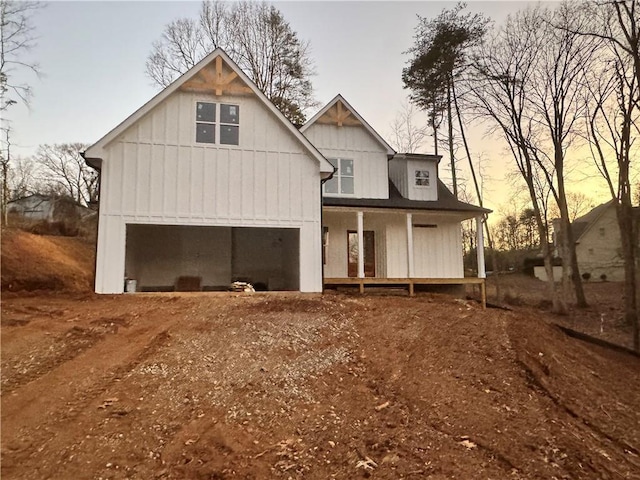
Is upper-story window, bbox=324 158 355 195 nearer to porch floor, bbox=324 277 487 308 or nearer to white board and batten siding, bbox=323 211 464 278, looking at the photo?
white board and batten siding, bbox=323 211 464 278

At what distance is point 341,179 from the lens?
52.1 ft

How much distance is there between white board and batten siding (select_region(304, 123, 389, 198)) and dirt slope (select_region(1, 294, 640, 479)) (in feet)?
23.2

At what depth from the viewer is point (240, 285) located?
12352mm

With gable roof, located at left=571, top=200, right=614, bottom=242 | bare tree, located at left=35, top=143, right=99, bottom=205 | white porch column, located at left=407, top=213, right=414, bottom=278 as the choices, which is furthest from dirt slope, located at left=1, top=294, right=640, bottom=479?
gable roof, located at left=571, top=200, right=614, bottom=242

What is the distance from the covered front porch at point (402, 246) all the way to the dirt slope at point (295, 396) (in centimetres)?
555

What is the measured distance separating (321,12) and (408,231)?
8.13m

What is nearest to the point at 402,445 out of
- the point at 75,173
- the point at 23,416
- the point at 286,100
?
the point at 23,416

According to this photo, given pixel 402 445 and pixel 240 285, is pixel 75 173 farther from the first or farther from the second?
pixel 402 445

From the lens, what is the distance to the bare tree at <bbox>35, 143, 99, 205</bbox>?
27.6 m

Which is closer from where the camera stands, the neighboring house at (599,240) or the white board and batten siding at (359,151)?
the white board and batten siding at (359,151)

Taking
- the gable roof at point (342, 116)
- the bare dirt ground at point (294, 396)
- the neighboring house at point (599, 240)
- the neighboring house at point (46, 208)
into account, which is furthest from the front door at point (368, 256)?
the neighboring house at point (599, 240)

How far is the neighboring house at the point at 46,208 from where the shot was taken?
2281 centimetres

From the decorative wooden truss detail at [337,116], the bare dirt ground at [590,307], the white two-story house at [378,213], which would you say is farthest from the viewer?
the decorative wooden truss detail at [337,116]

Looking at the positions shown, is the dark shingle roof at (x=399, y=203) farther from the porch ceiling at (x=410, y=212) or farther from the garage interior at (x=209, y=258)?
the garage interior at (x=209, y=258)
